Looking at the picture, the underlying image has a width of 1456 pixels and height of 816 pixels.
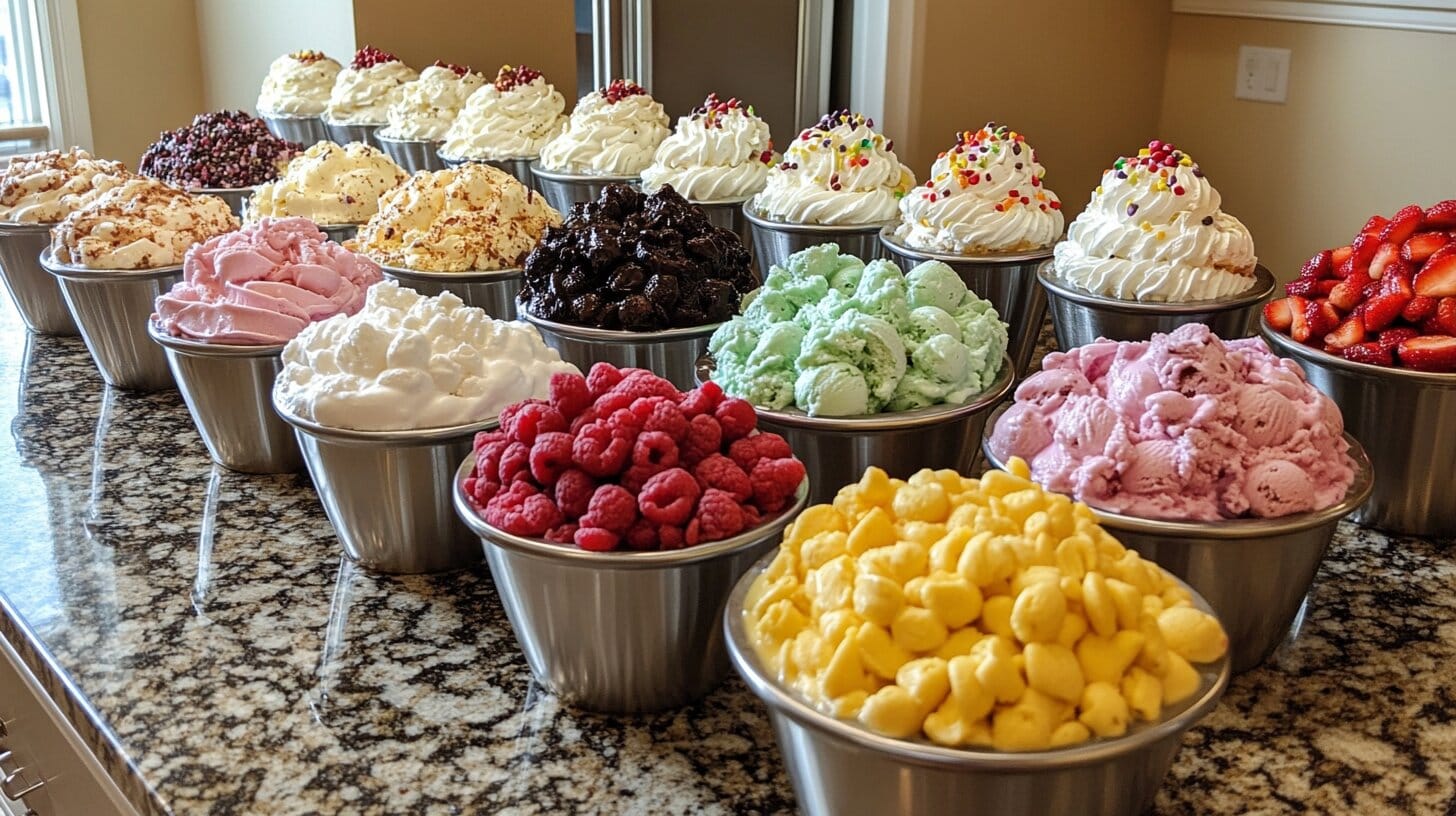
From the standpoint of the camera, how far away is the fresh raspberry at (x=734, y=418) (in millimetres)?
1201

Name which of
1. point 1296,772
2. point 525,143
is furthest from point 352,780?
point 525,143

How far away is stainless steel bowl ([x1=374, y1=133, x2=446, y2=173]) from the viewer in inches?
116

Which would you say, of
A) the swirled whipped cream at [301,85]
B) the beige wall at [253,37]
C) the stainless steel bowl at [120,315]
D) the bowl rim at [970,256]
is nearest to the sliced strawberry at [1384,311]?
the bowl rim at [970,256]

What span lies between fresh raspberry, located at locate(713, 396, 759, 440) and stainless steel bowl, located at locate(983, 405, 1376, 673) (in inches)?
12.5

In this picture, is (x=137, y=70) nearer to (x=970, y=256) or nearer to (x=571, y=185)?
(x=571, y=185)

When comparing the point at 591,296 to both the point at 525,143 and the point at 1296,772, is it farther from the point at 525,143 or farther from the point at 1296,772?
the point at 525,143

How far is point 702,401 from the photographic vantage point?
3.96 ft

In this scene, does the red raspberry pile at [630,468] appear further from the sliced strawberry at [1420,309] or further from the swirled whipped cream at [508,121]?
the swirled whipped cream at [508,121]

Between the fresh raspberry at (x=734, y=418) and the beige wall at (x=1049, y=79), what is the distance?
1988 mm

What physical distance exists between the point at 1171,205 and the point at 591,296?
797 millimetres

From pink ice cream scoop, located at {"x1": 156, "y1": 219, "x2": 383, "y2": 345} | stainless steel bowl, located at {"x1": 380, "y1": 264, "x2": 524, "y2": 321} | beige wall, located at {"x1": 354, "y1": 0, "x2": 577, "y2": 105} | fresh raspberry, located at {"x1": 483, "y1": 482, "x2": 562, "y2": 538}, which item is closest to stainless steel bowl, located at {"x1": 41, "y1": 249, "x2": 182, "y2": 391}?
pink ice cream scoop, located at {"x1": 156, "y1": 219, "x2": 383, "y2": 345}

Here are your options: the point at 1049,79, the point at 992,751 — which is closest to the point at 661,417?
the point at 992,751

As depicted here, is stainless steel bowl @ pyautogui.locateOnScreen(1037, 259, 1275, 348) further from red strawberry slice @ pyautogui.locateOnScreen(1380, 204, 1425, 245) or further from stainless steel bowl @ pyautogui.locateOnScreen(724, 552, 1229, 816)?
stainless steel bowl @ pyautogui.locateOnScreen(724, 552, 1229, 816)

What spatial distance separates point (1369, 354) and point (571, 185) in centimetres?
148
